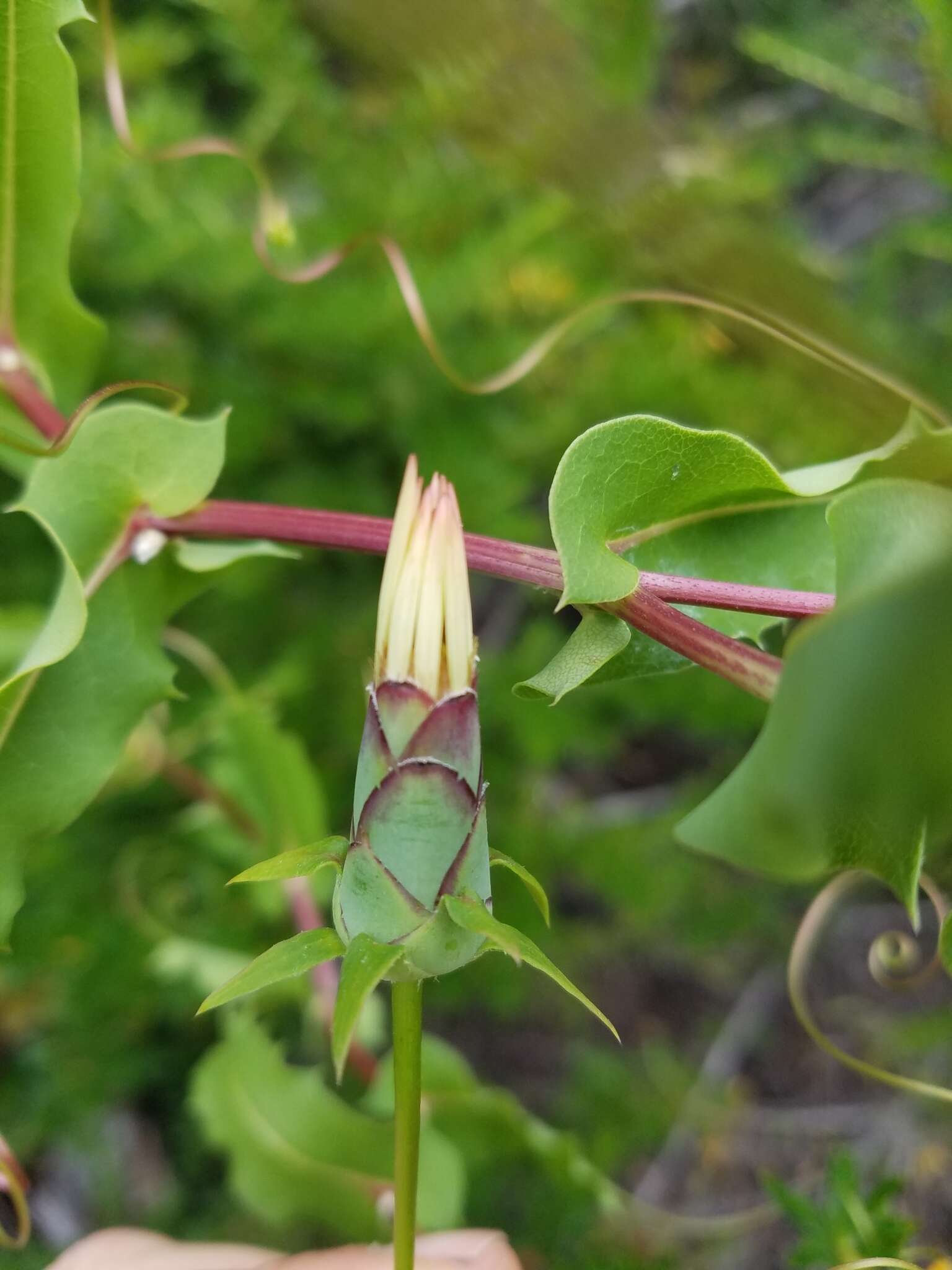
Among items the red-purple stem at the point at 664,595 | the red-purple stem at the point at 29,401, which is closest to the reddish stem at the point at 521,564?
the red-purple stem at the point at 664,595

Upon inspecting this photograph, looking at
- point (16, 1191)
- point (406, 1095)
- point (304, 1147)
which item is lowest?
point (304, 1147)

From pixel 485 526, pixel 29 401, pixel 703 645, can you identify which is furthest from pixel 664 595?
pixel 485 526

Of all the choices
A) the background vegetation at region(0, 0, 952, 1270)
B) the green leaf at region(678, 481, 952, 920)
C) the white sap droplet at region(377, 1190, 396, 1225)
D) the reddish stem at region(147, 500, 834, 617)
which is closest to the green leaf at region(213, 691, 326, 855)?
the background vegetation at region(0, 0, 952, 1270)

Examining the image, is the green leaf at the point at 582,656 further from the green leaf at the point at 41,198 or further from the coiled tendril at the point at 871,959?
the green leaf at the point at 41,198

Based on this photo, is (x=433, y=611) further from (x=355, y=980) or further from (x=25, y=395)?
(x=25, y=395)

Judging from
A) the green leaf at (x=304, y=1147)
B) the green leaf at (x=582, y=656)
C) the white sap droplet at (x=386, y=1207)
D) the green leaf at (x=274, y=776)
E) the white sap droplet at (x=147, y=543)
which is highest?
the green leaf at (x=582, y=656)

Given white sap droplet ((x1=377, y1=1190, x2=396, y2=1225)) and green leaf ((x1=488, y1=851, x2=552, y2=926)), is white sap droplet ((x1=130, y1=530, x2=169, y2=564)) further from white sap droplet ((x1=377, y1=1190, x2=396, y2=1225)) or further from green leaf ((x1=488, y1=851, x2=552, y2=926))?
white sap droplet ((x1=377, y1=1190, x2=396, y2=1225))
